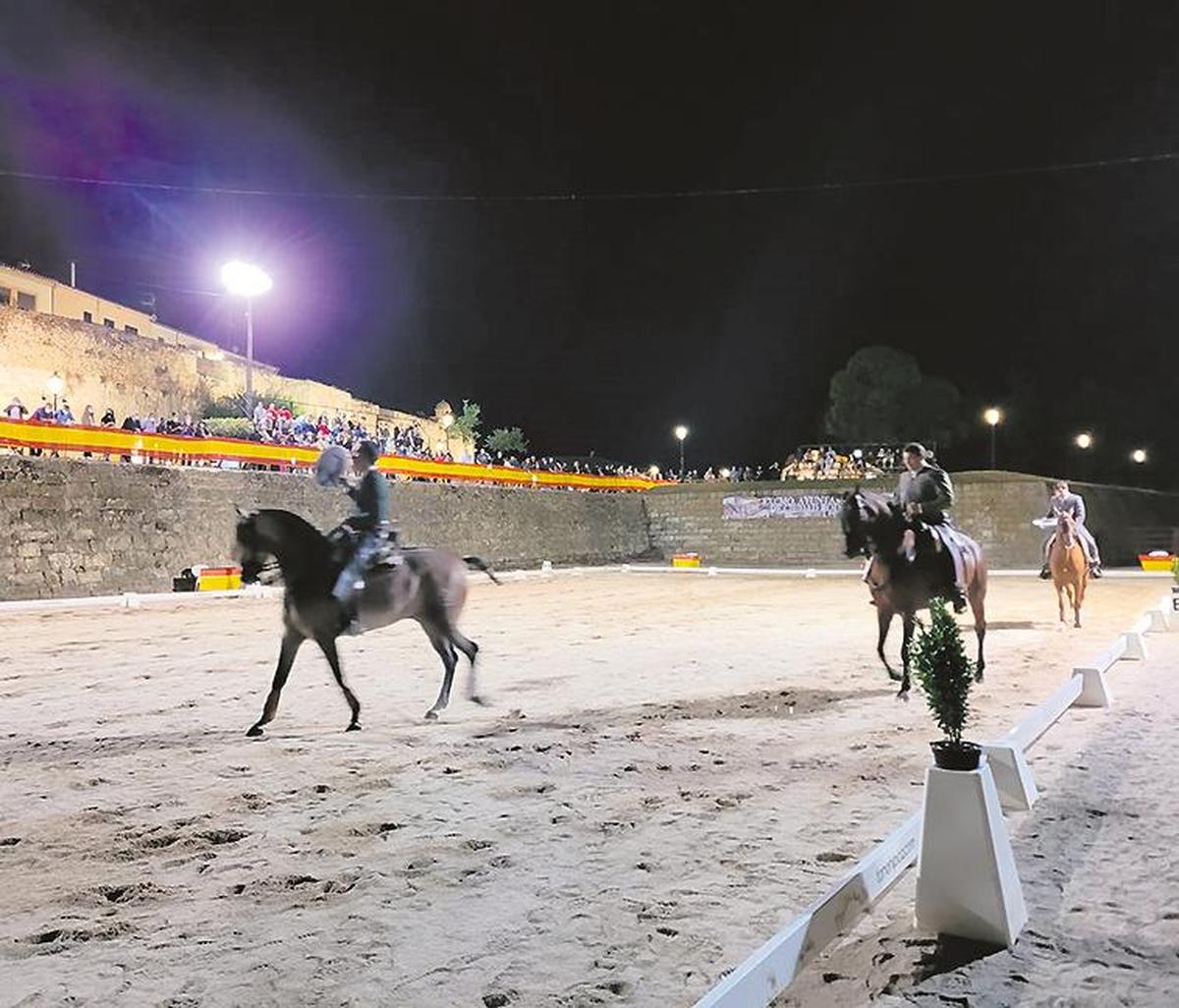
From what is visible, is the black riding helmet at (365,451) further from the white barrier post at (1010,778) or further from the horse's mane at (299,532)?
the white barrier post at (1010,778)

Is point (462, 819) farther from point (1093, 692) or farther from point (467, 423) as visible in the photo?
point (467, 423)

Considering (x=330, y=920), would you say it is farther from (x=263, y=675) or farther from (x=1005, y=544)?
(x=1005, y=544)

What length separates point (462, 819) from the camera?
4.75 metres

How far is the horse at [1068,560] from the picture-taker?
1298 cm

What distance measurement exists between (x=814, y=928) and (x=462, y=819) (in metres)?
2.15

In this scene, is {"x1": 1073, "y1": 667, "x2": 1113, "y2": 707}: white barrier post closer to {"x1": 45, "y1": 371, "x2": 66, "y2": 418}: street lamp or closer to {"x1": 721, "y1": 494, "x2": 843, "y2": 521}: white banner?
{"x1": 721, "y1": 494, "x2": 843, "y2": 521}: white banner

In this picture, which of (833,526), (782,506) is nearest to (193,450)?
(782,506)

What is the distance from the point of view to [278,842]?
4.41 meters

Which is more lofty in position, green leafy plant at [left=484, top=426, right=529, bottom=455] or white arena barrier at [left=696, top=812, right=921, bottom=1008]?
green leafy plant at [left=484, top=426, right=529, bottom=455]

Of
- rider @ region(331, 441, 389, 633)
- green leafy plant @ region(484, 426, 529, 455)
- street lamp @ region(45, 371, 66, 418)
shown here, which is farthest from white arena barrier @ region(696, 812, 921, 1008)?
green leafy plant @ region(484, 426, 529, 455)

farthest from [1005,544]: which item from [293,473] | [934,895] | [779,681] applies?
[934,895]

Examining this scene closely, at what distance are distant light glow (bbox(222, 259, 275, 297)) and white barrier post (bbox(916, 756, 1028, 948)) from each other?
2722 cm

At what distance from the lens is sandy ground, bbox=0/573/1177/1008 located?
3127 mm

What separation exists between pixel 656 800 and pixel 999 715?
3.53 m
